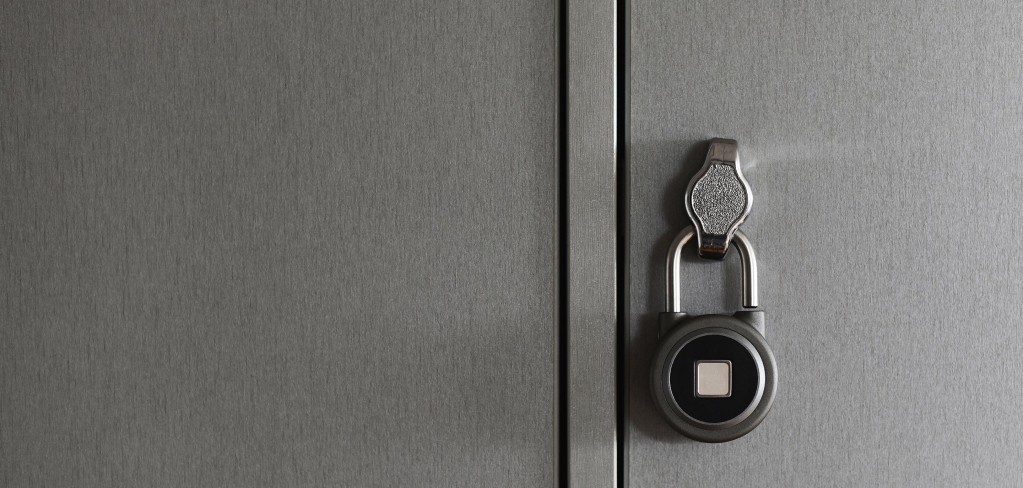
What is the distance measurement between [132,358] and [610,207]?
0.32 meters

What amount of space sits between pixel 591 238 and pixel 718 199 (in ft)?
0.27

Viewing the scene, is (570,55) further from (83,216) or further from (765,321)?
(83,216)

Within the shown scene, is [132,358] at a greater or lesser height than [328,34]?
lesser

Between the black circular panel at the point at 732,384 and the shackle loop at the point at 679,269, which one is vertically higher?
the shackle loop at the point at 679,269

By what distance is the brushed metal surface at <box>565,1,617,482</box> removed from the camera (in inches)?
18.0

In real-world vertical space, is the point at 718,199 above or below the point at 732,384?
above

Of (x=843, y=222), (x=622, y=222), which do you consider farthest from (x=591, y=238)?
(x=843, y=222)

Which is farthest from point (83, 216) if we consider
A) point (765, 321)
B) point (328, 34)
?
point (765, 321)

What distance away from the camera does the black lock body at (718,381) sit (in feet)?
1.41

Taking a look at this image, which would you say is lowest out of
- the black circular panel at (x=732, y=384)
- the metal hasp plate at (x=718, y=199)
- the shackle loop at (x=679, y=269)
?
the black circular panel at (x=732, y=384)

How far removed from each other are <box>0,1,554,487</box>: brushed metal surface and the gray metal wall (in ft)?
0.25

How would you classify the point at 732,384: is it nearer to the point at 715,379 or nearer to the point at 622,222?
the point at 715,379

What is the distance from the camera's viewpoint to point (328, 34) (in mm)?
469

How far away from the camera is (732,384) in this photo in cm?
43
